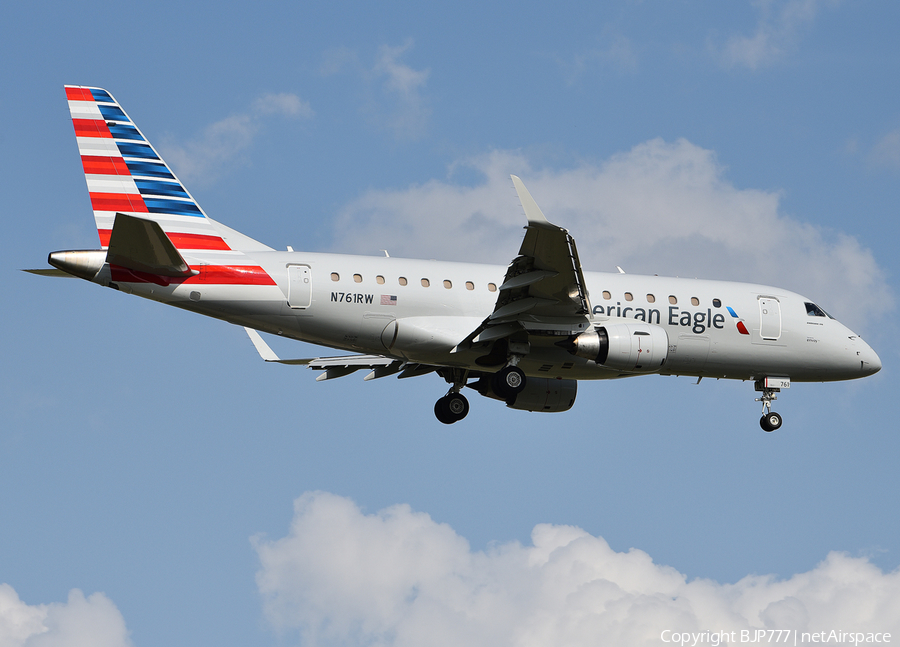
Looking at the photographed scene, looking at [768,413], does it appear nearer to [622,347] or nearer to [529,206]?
[622,347]

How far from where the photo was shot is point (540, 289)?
2402 cm

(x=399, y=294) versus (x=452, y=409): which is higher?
(x=399, y=294)

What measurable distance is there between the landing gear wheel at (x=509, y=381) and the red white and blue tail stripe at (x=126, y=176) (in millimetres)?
7488

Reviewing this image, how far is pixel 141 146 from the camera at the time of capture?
2527 centimetres

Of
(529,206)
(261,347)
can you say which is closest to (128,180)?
(261,347)

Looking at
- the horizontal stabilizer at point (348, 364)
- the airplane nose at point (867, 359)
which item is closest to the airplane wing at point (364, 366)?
the horizontal stabilizer at point (348, 364)

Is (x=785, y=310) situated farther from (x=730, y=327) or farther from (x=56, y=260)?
(x=56, y=260)

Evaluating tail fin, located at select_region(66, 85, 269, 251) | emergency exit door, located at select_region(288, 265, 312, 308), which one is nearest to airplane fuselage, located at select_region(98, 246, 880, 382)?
emergency exit door, located at select_region(288, 265, 312, 308)

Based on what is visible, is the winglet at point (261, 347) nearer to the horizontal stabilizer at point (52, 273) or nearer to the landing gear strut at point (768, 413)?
the horizontal stabilizer at point (52, 273)

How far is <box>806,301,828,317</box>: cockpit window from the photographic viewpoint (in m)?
29.0

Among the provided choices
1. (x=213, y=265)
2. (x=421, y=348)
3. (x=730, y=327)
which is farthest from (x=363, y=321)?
(x=730, y=327)

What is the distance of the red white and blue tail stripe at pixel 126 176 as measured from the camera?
24.6m

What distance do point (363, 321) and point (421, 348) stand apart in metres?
1.59

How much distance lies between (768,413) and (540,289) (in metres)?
8.90
